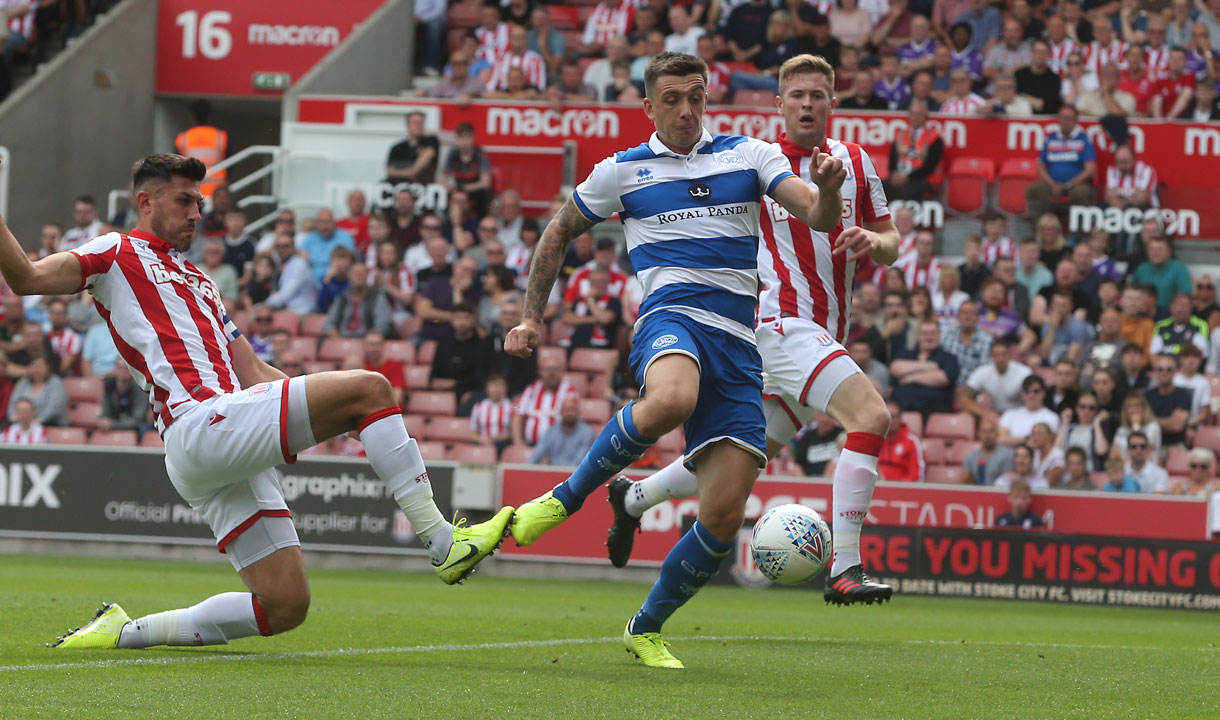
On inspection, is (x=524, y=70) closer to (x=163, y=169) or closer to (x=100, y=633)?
(x=163, y=169)

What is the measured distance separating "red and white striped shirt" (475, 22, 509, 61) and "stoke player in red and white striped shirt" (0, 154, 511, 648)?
1513cm

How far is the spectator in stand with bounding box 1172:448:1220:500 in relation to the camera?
1440 cm

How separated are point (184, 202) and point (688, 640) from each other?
3.54 metres

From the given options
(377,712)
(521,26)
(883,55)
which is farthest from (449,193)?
(377,712)

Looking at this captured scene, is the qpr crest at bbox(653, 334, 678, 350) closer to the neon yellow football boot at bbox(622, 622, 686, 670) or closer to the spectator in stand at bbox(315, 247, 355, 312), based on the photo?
the neon yellow football boot at bbox(622, 622, 686, 670)

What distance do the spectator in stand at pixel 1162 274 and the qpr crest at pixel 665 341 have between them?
11.2 metres

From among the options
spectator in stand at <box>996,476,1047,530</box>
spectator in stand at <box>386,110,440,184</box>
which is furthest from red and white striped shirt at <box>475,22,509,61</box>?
spectator in stand at <box>996,476,1047,530</box>

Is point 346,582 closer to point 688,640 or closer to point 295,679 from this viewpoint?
point 688,640

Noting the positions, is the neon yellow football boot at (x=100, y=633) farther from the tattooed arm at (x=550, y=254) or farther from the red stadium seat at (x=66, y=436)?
the red stadium seat at (x=66, y=436)

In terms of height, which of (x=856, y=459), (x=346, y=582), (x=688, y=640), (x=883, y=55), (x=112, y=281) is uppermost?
(x=883, y=55)

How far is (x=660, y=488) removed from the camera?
7633 mm

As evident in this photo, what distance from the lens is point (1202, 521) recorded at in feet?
45.8

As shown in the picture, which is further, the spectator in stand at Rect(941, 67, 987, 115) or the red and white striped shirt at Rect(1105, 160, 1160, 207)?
the spectator in stand at Rect(941, 67, 987, 115)

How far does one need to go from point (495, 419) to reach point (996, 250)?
573 centimetres
